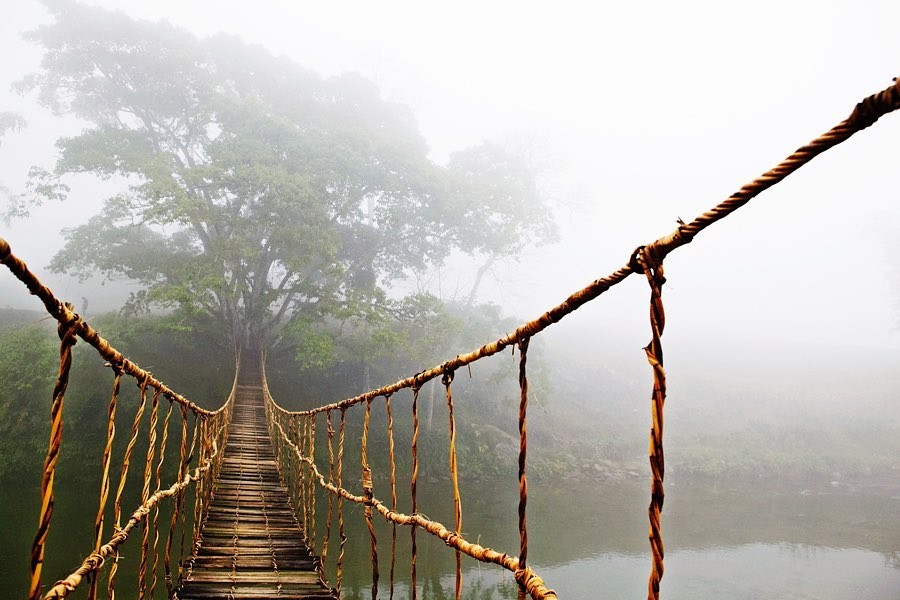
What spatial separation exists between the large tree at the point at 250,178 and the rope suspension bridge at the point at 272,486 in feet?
14.8

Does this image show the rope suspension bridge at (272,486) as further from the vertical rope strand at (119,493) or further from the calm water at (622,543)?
the calm water at (622,543)

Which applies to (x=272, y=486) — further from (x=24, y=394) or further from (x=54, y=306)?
(x=24, y=394)

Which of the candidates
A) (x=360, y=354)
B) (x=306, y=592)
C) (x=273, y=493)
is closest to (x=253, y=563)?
(x=306, y=592)

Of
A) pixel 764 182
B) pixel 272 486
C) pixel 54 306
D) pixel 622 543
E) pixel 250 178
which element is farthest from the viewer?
pixel 250 178

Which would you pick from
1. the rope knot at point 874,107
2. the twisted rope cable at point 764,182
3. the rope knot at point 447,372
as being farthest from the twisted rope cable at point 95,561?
the rope knot at point 874,107

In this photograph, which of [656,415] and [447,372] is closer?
[656,415]

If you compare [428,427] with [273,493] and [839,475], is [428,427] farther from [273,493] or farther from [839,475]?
[839,475]

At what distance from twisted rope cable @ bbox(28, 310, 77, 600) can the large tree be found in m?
8.48

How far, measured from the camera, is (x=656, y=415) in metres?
0.71

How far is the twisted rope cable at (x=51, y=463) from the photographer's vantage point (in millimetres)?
933

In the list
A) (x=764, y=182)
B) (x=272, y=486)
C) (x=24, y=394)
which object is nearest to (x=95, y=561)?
(x=764, y=182)

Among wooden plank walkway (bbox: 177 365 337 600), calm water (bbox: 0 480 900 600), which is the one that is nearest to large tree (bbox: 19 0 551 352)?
calm water (bbox: 0 480 900 600)

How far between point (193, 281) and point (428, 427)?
6246mm

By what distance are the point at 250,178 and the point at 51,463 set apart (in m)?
10.1
